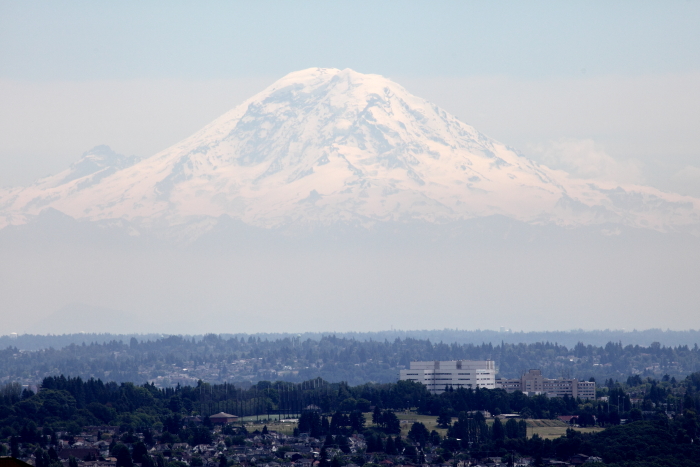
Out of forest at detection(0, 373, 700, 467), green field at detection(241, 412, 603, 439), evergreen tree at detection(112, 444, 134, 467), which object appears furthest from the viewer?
green field at detection(241, 412, 603, 439)

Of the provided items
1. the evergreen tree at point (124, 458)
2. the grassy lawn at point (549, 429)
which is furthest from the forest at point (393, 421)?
the grassy lawn at point (549, 429)

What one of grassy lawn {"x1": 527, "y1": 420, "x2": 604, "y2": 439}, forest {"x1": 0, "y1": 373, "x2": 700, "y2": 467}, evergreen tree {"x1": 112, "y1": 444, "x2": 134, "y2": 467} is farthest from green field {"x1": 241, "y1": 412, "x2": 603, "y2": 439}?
evergreen tree {"x1": 112, "y1": 444, "x2": 134, "y2": 467}

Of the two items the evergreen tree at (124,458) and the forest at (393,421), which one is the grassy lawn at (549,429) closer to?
the forest at (393,421)

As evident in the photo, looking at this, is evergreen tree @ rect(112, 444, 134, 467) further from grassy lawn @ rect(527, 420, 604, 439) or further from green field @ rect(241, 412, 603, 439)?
grassy lawn @ rect(527, 420, 604, 439)

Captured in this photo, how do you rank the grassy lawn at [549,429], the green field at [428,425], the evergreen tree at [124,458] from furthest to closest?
the green field at [428,425]
the grassy lawn at [549,429]
the evergreen tree at [124,458]

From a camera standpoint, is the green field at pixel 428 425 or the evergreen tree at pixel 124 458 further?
the green field at pixel 428 425

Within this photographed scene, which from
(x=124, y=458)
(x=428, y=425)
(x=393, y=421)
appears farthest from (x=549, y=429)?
(x=124, y=458)

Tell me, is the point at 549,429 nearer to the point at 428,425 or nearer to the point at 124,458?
the point at 428,425

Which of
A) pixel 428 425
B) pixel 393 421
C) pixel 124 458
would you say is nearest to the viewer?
pixel 124 458

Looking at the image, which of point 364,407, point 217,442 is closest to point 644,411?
point 364,407

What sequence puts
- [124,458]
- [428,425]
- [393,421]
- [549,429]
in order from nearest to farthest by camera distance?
[124,458] < [393,421] < [549,429] < [428,425]

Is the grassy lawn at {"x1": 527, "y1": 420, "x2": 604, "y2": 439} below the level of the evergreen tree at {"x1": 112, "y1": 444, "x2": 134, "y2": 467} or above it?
above

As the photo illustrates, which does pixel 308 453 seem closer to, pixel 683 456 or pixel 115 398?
pixel 683 456
